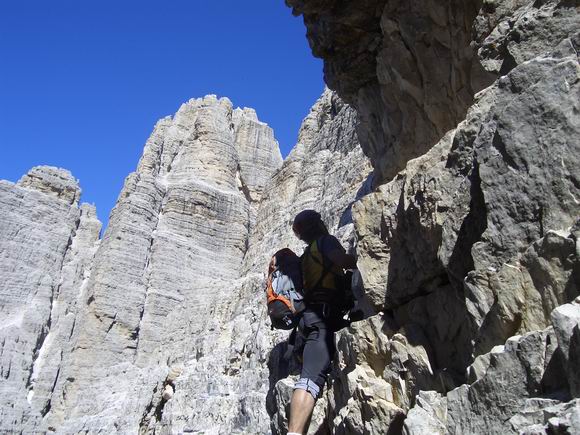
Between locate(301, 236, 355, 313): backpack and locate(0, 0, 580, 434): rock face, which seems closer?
locate(0, 0, 580, 434): rock face

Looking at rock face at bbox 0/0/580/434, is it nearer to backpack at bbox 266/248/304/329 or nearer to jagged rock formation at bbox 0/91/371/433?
jagged rock formation at bbox 0/91/371/433

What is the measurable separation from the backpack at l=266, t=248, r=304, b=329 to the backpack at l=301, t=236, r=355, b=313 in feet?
0.32

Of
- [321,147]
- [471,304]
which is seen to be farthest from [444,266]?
[321,147]

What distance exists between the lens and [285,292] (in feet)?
17.9

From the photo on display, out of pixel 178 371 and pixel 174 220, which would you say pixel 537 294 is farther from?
pixel 174 220

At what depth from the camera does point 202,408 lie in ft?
46.1

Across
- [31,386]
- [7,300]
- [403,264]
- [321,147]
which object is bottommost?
[403,264]

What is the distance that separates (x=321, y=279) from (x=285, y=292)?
→ 1.27ft

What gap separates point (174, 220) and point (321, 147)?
12.7 m

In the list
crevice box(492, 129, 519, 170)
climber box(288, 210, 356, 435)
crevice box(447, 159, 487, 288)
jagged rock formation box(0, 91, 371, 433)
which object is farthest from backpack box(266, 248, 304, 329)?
jagged rock formation box(0, 91, 371, 433)

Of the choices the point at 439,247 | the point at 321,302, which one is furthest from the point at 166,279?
the point at 439,247

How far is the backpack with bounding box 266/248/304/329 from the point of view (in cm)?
532

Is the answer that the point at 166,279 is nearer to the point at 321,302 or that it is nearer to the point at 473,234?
the point at 321,302

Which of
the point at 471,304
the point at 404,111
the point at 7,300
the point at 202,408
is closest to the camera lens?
the point at 471,304
